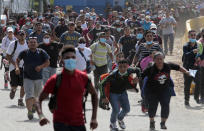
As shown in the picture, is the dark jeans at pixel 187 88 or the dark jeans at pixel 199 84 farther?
the dark jeans at pixel 199 84

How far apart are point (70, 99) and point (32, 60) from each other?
16.9ft

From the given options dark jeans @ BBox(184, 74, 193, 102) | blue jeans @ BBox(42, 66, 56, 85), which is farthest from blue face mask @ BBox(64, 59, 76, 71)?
dark jeans @ BBox(184, 74, 193, 102)

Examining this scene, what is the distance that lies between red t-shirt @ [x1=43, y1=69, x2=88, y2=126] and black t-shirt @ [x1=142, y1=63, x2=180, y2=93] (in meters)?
4.00

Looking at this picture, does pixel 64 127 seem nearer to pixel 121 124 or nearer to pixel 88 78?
pixel 88 78

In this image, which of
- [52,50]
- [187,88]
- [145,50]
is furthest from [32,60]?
[187,88]

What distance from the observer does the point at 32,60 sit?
13.1 metres

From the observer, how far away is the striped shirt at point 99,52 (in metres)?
16.5

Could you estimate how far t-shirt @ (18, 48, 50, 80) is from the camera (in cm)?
1309

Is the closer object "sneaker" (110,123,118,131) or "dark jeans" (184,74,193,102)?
"sneaker" (110,123,118,131)

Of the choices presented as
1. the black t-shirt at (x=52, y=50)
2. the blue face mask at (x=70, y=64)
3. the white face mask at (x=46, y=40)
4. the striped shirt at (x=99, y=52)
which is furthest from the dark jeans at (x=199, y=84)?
the blue face mask at (x=70, y=64)

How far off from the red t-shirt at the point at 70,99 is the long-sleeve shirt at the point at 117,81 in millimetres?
4001

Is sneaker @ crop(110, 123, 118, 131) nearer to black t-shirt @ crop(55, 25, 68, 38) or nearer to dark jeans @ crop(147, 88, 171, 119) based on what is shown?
dark jeans @ crop(147, 88, 171, 119)

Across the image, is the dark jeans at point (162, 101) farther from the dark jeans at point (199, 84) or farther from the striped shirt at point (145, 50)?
the dark jeans at point (199, 84)

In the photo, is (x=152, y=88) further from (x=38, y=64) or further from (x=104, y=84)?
(x=38, y=64)
